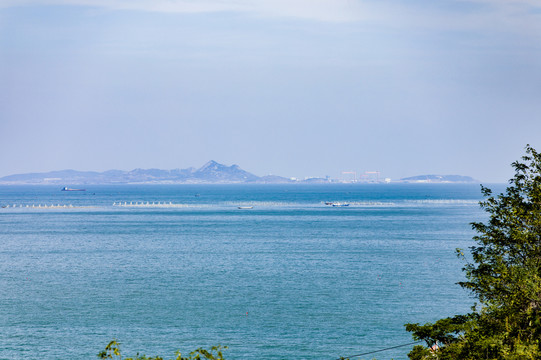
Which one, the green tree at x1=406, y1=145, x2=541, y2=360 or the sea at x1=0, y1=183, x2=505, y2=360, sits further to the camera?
the sea at x1=0, y1=183, x2=505, y2=360

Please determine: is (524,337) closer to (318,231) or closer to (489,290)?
(489,290)

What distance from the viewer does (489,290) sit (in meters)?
25.2

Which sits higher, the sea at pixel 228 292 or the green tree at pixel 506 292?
the green tree at pixel 506 292

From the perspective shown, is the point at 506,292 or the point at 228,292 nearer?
the point at 506,292

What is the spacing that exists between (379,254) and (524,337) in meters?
73.9

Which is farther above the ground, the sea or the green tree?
the green tree

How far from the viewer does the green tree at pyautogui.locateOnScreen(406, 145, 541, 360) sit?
2130 cm

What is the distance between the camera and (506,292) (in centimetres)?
2394

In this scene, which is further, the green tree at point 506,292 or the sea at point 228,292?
the sea at point 228,292

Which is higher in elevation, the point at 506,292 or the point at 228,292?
the point at 506,292

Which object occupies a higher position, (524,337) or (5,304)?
(524,337)

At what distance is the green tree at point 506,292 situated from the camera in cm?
2130

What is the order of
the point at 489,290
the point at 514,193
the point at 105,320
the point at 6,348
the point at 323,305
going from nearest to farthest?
the point at 489,290
the point at 514,193
the point at 6,348
the point at 105,320
the point at 323,305

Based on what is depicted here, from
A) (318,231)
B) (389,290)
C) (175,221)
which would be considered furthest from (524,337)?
(175,221)
